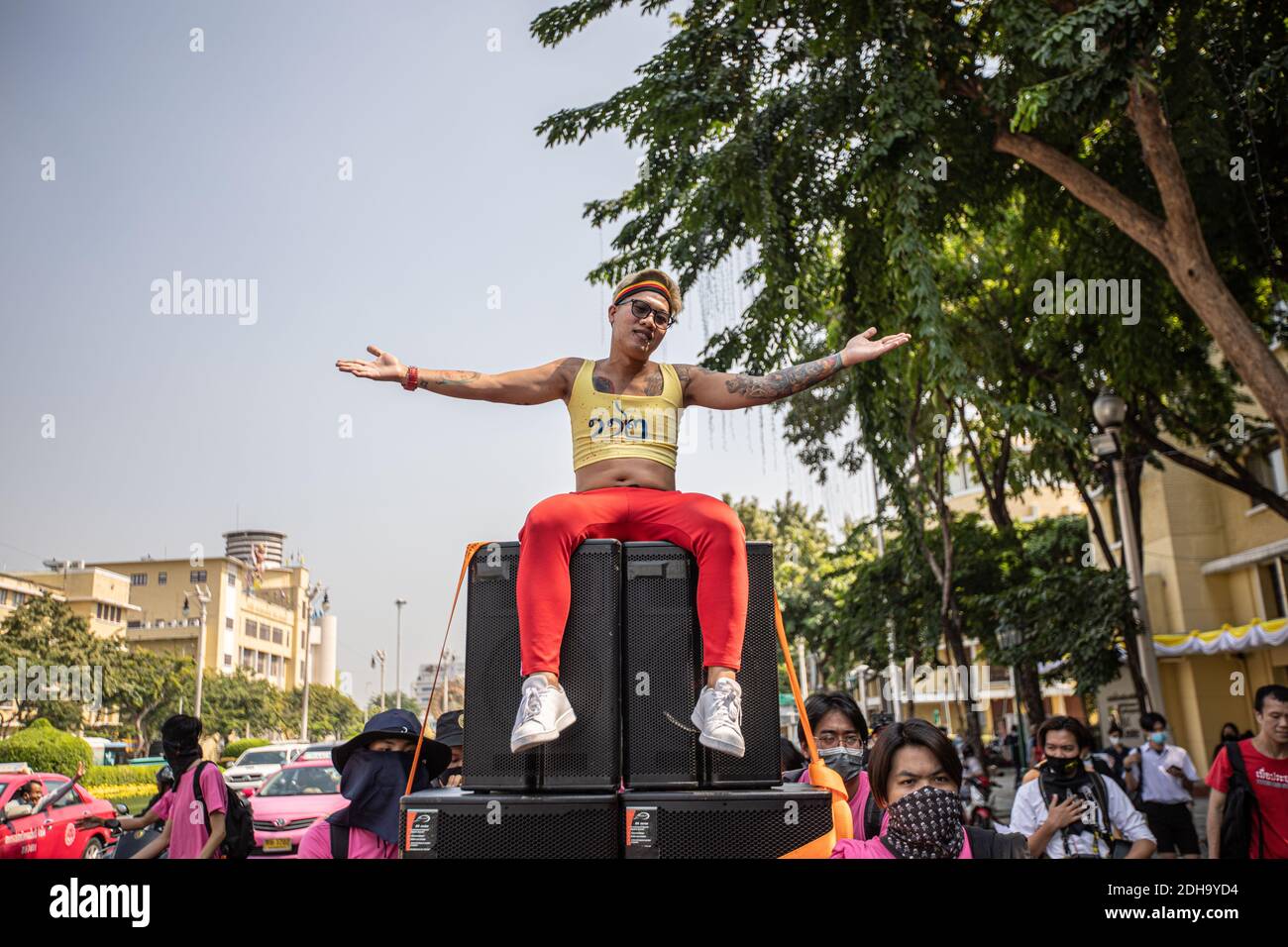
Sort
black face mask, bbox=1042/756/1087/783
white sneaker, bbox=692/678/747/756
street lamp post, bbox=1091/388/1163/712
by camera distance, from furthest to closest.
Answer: street lamp post, bbox=1091/388/1163/712, black face mask, bbox=1042/756/1087/783, white sneaker, bbox=692/678/747/756

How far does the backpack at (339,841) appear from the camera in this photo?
4426 mm

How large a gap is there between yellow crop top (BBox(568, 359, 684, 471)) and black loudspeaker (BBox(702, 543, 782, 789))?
64 cm

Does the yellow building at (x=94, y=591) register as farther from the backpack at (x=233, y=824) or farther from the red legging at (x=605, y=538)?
the red legging at (x=605, y=538)

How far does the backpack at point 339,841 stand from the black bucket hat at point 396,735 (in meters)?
0.39

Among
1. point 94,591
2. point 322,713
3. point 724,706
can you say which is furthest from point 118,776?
point 322,713

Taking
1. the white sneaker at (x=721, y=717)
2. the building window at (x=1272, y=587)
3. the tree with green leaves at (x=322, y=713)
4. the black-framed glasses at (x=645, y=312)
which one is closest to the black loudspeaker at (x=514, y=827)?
the white sneaker at (x=721, y=717)

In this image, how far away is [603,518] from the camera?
3.68m

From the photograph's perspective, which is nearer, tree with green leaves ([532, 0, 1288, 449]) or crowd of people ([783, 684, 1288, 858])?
crowd of people ([783, 684, 1288, 858])

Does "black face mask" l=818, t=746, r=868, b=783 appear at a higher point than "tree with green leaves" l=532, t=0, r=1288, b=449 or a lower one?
lower

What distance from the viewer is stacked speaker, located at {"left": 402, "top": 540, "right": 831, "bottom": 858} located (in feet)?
10.3

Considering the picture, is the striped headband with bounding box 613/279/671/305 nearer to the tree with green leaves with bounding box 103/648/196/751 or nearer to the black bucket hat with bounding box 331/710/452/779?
the black bucket hat with bounding box 331/710/452/779

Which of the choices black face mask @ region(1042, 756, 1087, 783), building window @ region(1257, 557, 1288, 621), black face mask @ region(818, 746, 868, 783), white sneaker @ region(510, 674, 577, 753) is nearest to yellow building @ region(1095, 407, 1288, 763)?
building window @ region(1257, 557, 1288, 621)

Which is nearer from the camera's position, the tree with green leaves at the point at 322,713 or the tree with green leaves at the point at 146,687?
the tree with green leaves at the point at 146,687

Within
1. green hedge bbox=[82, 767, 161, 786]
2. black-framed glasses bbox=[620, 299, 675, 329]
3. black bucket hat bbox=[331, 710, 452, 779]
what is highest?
black-framed glasses bbox=[620, 299, 675, 329]
